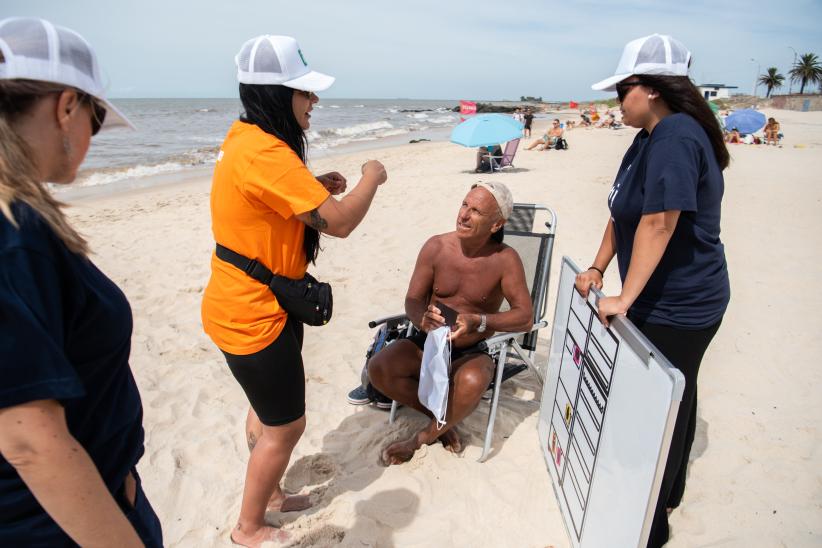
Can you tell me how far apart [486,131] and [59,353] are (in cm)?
1067

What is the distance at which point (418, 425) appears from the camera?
3209mm

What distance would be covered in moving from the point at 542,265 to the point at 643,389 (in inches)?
78.0

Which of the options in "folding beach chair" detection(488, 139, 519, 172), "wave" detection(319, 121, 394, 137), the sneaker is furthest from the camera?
"wave" detection(319, 121, 394, 137)

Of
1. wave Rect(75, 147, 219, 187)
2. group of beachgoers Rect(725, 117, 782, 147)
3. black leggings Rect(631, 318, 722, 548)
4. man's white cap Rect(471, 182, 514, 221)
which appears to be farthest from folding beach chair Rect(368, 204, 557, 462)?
group of beachgoers Rect(725, 117, 782, 147)

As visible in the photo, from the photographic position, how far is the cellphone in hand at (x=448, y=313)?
300 centimetres

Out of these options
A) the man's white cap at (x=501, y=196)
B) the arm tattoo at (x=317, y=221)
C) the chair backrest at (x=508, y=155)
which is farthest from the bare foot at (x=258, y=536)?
the chair backrest at (x=508, y=155)

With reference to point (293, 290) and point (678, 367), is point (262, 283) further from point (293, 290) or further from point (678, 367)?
point (678, 367)

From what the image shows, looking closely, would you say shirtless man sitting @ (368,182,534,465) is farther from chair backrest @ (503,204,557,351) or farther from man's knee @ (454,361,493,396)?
chair backrest @ (503,204,557,351)

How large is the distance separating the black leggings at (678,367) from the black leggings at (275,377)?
1397 millimetres

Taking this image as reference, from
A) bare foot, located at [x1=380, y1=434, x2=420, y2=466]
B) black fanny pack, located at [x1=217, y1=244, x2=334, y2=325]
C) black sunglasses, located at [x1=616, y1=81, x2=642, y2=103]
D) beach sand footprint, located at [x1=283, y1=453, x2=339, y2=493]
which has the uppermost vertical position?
black sunglasses, located at [x1=616, y1=81, x2=642, y2=103]

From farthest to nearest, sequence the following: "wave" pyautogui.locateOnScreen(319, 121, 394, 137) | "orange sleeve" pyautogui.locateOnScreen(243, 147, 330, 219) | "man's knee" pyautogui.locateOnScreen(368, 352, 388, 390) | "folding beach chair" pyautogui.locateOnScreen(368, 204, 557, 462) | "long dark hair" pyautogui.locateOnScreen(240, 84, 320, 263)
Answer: "wave" pyautogui.locateOnScreen(319, 121, 394, 137), "folding beach chair" pyautogui.locateOnScreen(368, 204, 557, 462), "man's knee" pyautogui.locateOnScreen(368, 352, 388, 390), "long dark hair" pyautogui.locateOnScreen(240, 84, 320, 263), "orange sleeve" pyautogui.locateOnScreen(243, 147, 330, 219)

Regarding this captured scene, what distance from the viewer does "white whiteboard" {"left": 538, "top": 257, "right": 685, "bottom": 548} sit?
5.10 feet

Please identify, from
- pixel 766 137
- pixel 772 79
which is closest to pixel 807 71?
pixel 772 79

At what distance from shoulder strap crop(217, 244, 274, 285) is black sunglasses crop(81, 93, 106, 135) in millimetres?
802
